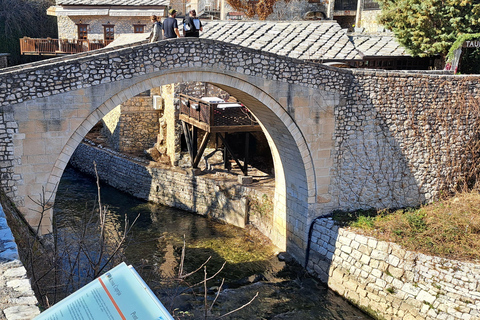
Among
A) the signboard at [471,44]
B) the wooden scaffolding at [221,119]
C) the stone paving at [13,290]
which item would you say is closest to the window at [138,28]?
the wooden scaffolding at [221,119]

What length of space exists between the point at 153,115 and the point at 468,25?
10192 millimetres

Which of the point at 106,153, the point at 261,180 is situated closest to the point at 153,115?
the point at 106,153

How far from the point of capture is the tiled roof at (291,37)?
1453cm

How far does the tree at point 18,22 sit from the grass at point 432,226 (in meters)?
19.4

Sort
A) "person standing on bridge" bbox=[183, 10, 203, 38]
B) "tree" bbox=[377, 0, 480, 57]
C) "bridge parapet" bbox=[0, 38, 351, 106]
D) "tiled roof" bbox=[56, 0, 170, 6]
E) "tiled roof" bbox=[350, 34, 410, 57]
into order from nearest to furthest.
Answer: "bridge parapet" bbox=[0, 38, 351, 106]
"person standing on bridge" bbox=[183, 10, 203, 38]
"tree" bbox=[377, 0, 480, 57]
"tiled roof" bbox=[350, 34, 410, 57]
"tiled roof" bbox=[56, 0, 170, 6]

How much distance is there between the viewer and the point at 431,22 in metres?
14.1

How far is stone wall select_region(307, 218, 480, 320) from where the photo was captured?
827 cm

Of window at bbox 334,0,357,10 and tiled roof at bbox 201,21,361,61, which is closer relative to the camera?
tiled roof at bbox 201,21,361,61

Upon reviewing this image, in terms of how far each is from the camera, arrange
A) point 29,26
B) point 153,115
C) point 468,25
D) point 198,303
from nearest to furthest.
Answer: point 198,303 → point 468,25 → point 153,115 → point 29,26

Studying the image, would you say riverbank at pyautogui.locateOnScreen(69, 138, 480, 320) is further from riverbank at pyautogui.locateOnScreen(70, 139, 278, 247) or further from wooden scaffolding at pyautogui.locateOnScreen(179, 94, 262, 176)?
A: wooden scaffolding at pyautogui.locateOnScreen(179, 94, 262, 176)

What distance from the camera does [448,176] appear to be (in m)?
11.5

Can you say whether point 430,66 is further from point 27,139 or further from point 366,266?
point 27,139

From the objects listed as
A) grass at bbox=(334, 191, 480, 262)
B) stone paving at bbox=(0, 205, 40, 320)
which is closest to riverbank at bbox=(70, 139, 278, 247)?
grass at bbox=(334, 191, 480, 262)

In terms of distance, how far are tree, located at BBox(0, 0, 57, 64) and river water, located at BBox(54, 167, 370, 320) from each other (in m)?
11.3
